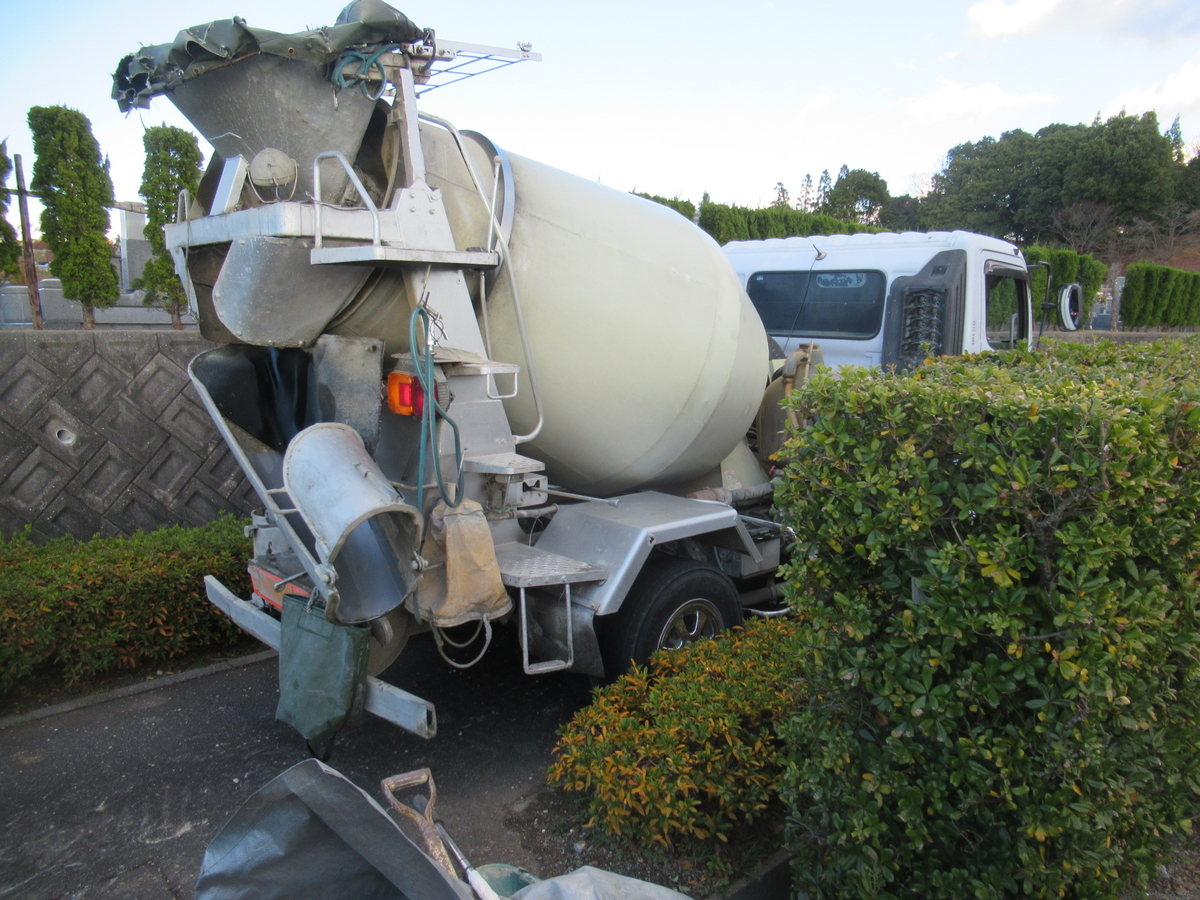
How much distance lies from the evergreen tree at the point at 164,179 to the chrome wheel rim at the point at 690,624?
4987 millimetres

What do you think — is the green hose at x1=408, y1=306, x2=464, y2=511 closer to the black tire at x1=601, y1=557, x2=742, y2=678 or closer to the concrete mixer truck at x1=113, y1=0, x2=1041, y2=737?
the concrete mixer truck at x1=113, y1=0, x2=1041, y2=737

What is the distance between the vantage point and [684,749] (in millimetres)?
2705

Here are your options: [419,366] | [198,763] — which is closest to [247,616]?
[198,763]

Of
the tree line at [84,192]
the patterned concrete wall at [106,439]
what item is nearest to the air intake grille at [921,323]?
the patterned concrete wall at [106,439]

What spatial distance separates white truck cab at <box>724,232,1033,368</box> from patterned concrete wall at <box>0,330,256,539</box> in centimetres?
440

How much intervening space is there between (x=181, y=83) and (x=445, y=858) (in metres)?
2.85

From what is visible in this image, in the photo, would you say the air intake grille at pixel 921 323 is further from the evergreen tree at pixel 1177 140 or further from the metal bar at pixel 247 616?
the evergreen tree at pixel 1177 140

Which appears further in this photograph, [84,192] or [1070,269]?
[1070,269]

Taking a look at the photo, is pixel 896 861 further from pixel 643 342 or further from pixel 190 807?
pixel 190 807

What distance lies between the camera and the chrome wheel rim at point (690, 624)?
3.83 meters

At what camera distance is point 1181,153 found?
106ft

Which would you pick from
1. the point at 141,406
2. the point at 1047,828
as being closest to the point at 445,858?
the point at 1047,828

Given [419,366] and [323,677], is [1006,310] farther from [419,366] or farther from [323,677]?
[323,677]

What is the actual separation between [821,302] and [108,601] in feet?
17.0
